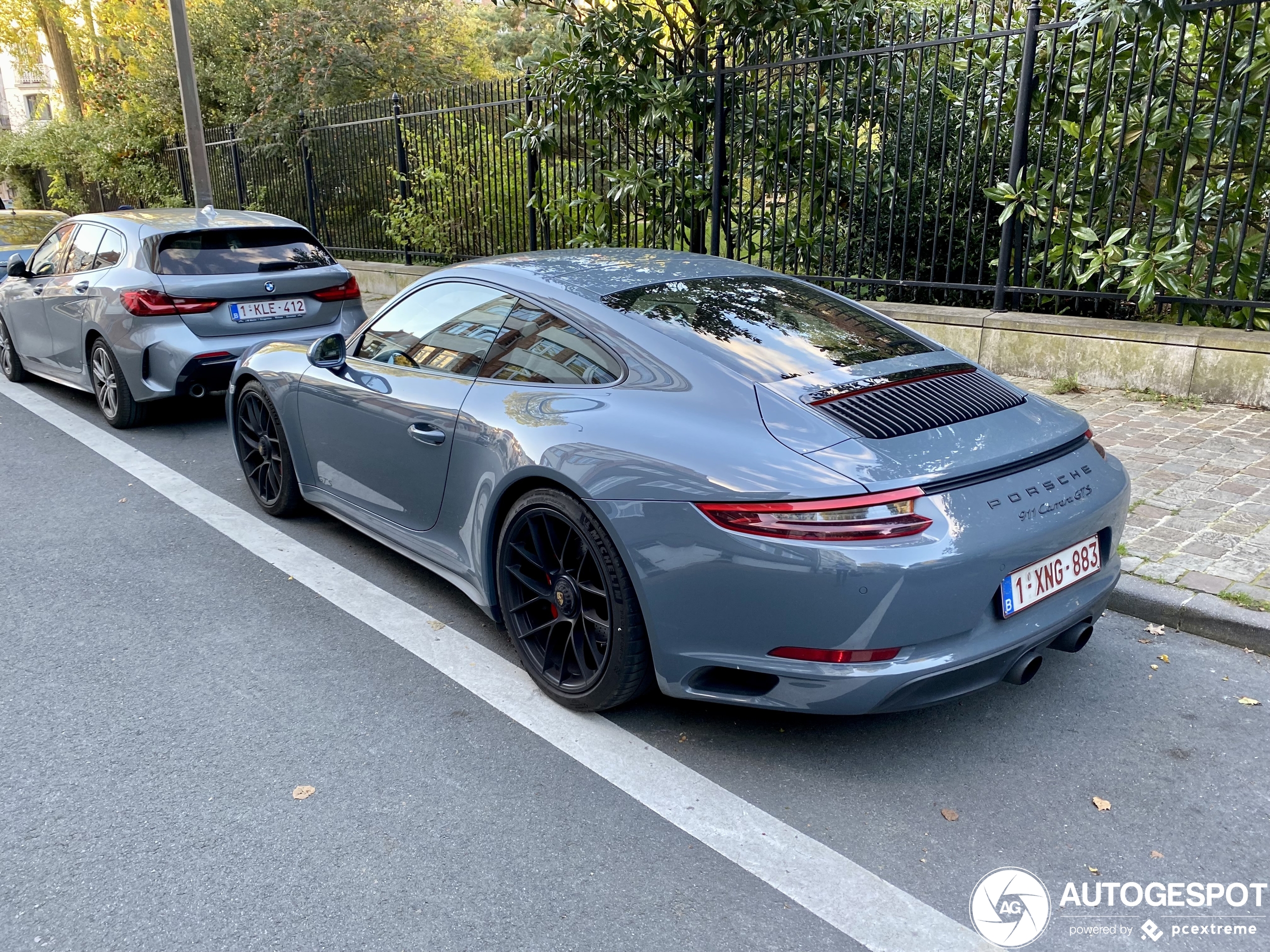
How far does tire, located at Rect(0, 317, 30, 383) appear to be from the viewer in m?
8.45

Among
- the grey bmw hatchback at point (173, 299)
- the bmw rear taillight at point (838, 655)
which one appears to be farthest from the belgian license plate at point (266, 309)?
the bmw rear taillight at point (838, 655)

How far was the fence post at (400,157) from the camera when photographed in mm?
12859

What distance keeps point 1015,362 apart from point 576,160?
510 cm

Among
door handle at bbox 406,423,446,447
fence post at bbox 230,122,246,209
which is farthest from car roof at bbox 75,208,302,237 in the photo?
fence post at bbox 230,122,246,209

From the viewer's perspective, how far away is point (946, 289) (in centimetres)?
801

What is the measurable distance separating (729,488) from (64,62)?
33.1 m

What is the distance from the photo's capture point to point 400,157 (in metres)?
13.1

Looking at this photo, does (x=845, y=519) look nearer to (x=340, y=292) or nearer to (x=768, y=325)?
(x=768, y=325)

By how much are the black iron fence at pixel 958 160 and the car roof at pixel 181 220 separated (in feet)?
10.8

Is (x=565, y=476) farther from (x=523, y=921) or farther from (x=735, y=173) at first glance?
(x=735, y=173)

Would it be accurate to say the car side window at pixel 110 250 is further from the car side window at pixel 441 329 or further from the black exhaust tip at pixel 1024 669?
the black exhaust tip at pixel 1024 669

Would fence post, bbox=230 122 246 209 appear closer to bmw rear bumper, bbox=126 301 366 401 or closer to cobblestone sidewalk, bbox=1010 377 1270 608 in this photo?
bmw rear bumper, bbox=126 301 366 401

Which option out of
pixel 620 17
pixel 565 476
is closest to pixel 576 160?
pixel 620 17

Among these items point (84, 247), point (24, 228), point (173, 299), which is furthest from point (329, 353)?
point (24, 228)
